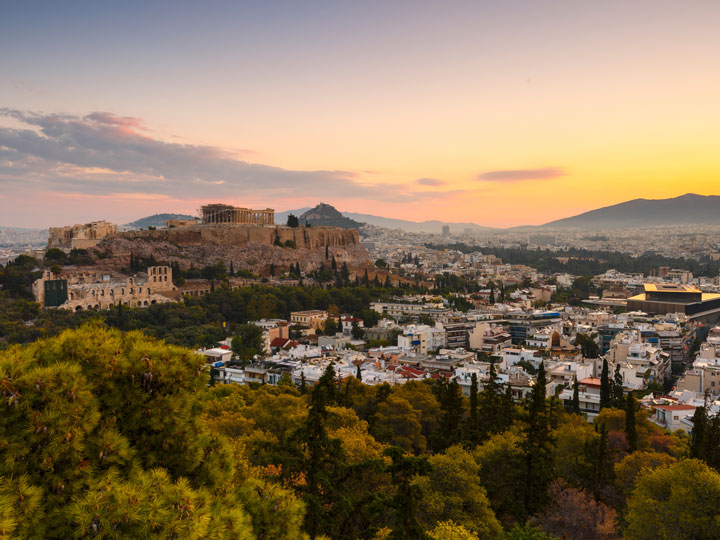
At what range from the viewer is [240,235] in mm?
69375

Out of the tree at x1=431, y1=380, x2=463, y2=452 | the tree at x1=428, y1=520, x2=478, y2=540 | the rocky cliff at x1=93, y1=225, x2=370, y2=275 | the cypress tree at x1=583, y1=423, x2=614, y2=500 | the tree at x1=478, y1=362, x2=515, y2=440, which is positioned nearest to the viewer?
the tree at x1=428, y1=520, x2=478, y2=540

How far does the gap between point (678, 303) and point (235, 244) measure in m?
47.4

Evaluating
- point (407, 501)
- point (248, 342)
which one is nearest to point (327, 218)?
point (248, 342)

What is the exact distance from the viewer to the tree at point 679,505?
9805 mm

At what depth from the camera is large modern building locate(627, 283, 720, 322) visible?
5431 cm

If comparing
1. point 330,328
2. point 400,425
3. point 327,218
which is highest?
point 327,218

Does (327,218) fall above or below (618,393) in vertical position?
above

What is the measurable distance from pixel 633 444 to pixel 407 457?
10290mm

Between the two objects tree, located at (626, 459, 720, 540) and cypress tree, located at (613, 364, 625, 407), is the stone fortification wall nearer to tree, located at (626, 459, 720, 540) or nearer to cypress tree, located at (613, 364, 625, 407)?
cypress tree, located at (613, 364, 625, 407)

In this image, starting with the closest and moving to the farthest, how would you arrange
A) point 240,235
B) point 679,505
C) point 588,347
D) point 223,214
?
point 679,505 < point 588,347 < point 240,235 < point 223,214

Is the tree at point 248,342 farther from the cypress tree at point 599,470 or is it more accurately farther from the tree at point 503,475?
the cypress tree at point 599,470

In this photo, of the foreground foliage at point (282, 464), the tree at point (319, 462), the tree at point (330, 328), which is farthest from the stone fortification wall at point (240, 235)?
the tree at point (319, 462)

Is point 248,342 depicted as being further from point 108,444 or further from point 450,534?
point 108,444

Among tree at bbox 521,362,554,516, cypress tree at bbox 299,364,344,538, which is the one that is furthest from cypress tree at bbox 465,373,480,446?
cypress tree at bbox 299,364,344,538
